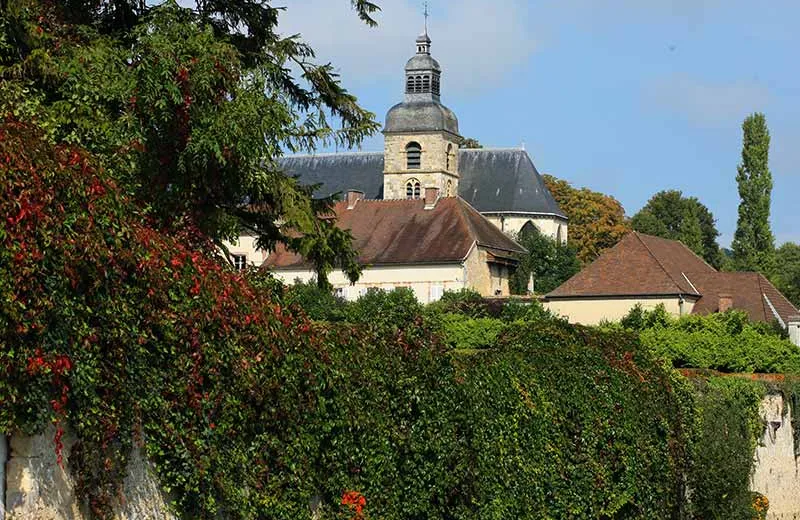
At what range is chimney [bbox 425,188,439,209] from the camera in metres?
66.9

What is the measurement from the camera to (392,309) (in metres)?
12.2

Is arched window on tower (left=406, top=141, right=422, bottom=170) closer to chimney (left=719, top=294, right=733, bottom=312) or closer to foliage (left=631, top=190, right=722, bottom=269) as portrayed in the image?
foliage (left=631, top=190, right=722, bottom=269)

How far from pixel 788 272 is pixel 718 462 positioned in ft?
257

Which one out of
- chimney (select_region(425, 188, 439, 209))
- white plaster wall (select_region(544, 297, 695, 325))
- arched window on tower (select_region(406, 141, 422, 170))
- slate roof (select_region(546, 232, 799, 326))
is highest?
arched window on tower (select_region(406, 141, 422, 170))

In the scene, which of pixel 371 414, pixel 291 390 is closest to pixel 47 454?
pixel 291 390

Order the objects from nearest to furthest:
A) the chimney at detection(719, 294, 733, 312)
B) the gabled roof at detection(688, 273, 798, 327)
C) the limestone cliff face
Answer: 1. the limestone cliff face
2. the chimney at detection(719, 294, 733, 312)
3. the gabled roof at detection(688, 273, 798, 327)

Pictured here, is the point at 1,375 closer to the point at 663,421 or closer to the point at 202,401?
the point at 202,401

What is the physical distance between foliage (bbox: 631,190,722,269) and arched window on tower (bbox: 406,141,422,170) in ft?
48.8

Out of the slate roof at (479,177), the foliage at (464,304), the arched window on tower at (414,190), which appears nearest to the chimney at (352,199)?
the foliage at (464,304)

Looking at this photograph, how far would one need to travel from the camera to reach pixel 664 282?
51.2 meters

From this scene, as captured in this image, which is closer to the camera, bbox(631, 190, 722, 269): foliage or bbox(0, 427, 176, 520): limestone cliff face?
bbox(0, 427, 176, 520): limestone cliff face

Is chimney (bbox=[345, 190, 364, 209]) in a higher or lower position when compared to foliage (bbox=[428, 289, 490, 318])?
higher

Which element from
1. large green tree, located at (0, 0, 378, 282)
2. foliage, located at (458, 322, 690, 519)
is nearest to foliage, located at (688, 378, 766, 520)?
foliage, located at (458, 322, 690, 519)

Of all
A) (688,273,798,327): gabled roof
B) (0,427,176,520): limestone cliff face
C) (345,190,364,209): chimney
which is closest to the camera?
(0,427,176,520): limestone cliff face
